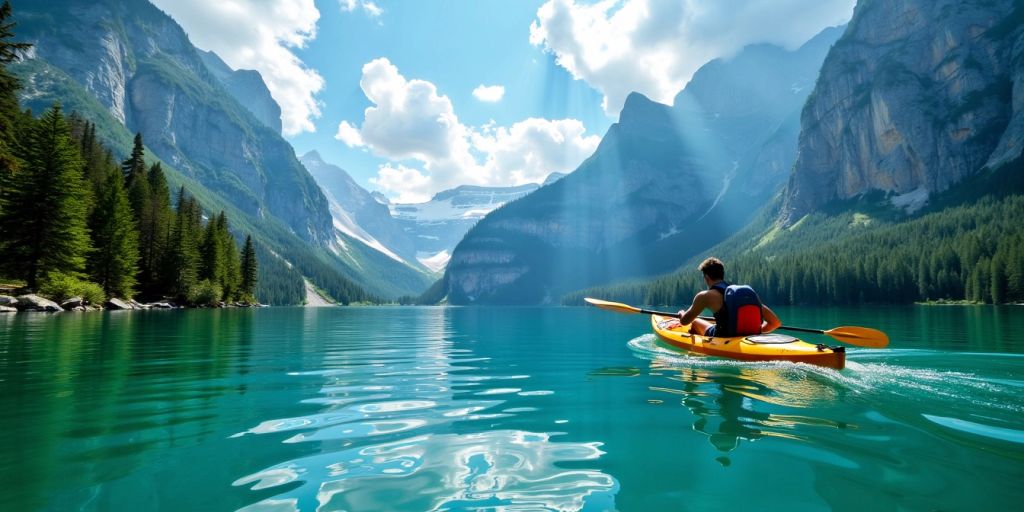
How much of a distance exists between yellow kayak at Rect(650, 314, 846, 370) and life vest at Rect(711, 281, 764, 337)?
0.28 metres

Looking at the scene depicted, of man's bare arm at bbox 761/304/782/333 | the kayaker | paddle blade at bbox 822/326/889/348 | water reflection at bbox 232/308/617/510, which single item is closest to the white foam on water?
paddle blade at bbox 822/326/889/348

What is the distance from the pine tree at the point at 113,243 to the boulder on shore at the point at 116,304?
1.17 m

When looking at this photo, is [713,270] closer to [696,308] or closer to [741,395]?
[696,308]

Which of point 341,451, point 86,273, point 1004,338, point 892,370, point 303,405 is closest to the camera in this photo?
point 341,451

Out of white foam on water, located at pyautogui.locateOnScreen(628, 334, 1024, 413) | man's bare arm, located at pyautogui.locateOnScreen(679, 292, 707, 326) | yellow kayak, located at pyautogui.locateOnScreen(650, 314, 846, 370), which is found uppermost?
man's bare arm, located at pyautogui.locateOnScreen(679, 292, 707, 326)

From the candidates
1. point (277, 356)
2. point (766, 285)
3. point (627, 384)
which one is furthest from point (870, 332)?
point (766, 285)

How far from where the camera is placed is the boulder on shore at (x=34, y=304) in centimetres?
3372

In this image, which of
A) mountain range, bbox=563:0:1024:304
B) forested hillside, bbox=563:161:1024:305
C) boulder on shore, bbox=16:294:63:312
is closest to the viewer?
boulder on shore, bbox=16:294:63:312

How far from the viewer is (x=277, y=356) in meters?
15.8

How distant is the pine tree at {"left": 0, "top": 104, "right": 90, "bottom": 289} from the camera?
36.8 meters

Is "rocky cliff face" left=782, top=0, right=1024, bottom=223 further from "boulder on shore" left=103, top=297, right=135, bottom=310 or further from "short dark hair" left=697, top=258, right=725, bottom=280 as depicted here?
"boulder on shore" left=103, top=297, right=135, bottom=310

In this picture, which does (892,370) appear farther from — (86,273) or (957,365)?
(86,273)

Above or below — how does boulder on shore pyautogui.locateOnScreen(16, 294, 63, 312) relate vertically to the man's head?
below

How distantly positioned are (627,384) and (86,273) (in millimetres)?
52087
